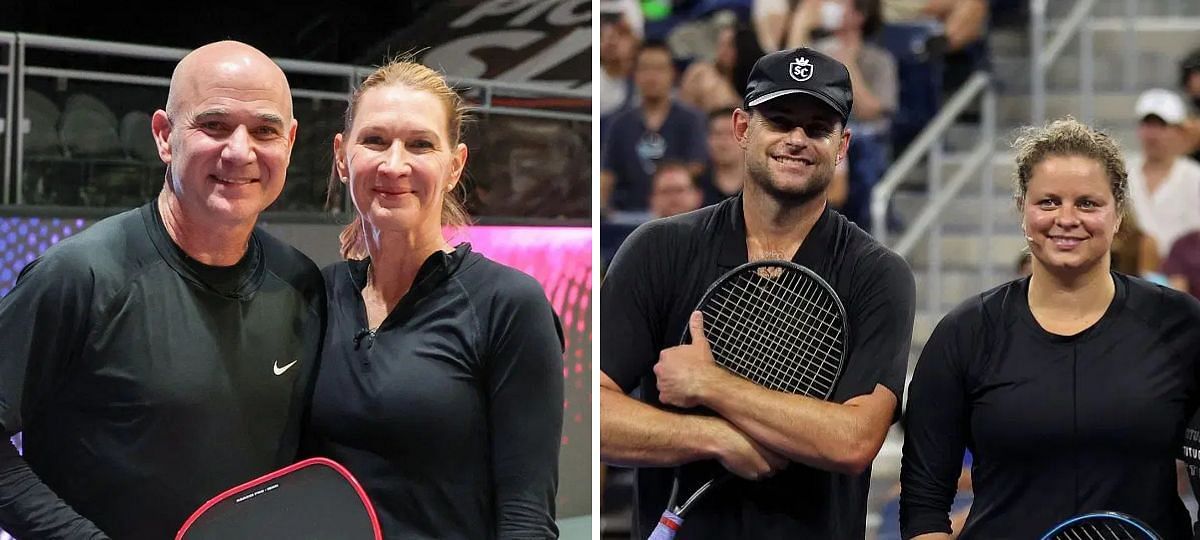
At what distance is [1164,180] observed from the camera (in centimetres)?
503

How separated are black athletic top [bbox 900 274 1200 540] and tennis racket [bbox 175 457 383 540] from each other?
94 centimetres

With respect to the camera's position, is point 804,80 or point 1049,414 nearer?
point 1049,414

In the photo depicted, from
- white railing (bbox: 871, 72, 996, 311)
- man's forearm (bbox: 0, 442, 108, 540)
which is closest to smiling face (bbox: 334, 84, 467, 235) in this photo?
man's forearm (bbox: 0, 442, 108, 540)

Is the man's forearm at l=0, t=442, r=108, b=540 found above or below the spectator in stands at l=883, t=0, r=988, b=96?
below

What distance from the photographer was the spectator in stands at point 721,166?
467 cm

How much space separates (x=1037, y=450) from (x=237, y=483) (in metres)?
1.34

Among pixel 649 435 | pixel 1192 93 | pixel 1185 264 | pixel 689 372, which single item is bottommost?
pixel 649 435

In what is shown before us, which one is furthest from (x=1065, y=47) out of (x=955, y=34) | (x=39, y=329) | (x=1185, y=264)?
(x=39, y=329)

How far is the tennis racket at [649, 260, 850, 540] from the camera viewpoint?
8.07 ft

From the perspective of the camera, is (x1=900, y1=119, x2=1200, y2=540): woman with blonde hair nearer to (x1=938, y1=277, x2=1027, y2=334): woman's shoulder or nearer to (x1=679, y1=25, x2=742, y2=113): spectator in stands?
(x1=938, y1=277, x2=1027, y2=334): woman's shoulder

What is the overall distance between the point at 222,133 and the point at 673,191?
2118mm

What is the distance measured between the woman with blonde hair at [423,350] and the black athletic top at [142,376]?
0.09 meters

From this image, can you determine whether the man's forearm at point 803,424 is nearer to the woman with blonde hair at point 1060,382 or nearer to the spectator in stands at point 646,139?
the woman with blonde hair at point 1060,382

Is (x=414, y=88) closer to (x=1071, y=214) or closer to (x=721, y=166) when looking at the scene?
(x=1071, y=214)
